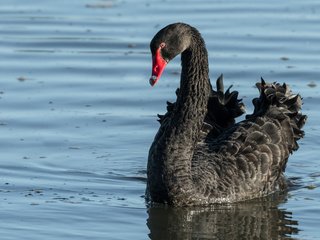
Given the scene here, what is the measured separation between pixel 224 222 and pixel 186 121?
877mm

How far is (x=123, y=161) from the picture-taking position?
1047 cm

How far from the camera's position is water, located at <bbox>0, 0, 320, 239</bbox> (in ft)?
28.9

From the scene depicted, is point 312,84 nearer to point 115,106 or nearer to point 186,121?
point 115,106

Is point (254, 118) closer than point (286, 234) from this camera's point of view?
No

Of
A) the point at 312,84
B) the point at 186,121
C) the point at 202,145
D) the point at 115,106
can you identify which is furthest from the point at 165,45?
the point at 312,84

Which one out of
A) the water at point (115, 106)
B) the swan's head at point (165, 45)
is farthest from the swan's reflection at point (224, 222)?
the swan's head at point (165, 45)

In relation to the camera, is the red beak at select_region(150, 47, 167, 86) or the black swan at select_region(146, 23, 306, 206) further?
the black swan at select_region(146, 23, 306, 206)

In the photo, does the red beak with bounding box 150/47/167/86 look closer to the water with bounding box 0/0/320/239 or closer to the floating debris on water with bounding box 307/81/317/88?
the water with bounding box 0/0/320/239

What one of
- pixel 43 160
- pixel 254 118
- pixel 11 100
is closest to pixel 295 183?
pixel 254 118

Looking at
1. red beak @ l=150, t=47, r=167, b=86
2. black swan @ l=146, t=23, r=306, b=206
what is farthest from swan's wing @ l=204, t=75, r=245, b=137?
red beak @ l=150, t=47, r=167, b=86

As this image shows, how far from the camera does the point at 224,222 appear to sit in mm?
8828

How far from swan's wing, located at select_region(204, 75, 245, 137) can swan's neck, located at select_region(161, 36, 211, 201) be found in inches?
31.4

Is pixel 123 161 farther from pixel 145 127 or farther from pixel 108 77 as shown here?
pixel 108 77

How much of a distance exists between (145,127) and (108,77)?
174 centimetres
